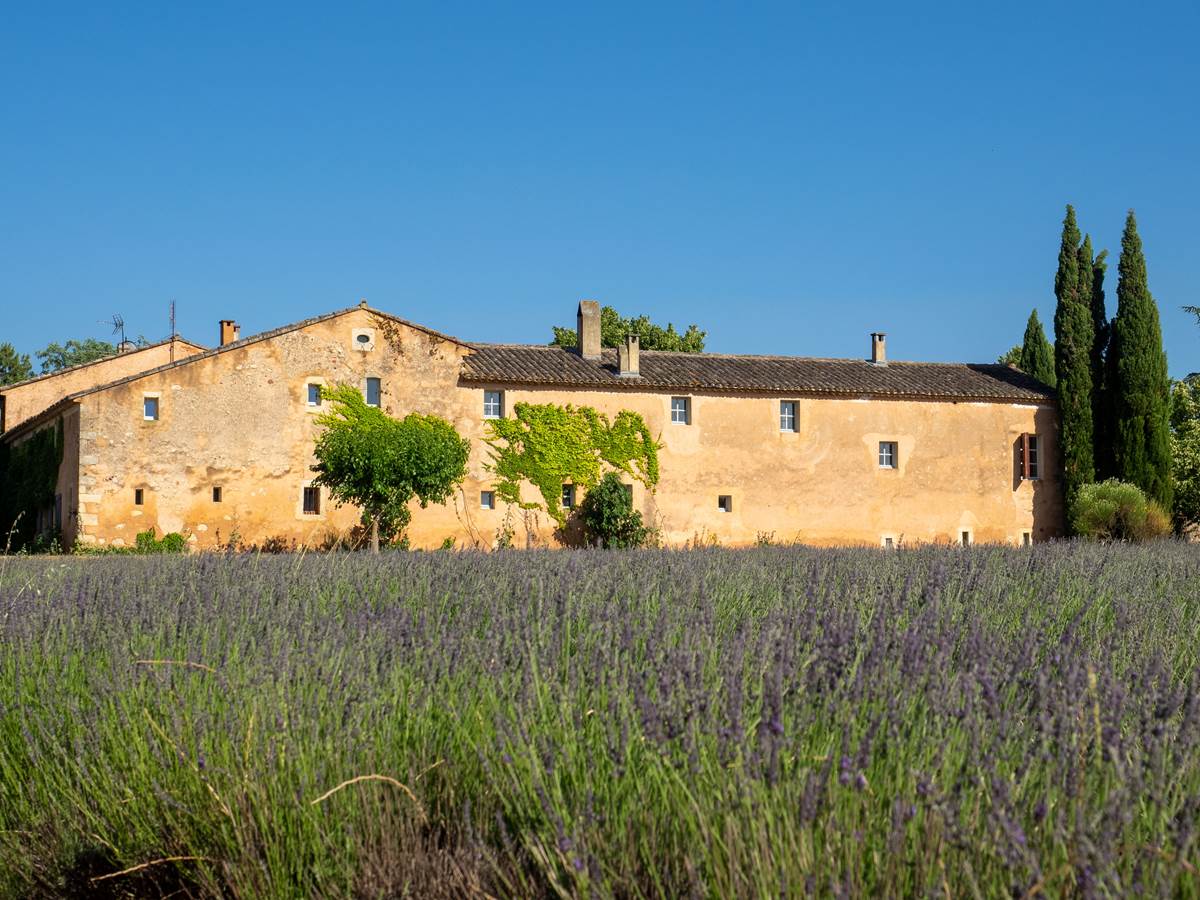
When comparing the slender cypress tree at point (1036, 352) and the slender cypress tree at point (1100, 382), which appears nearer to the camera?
the slender cypress tree at point (1100, 382)

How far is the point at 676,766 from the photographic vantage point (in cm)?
297

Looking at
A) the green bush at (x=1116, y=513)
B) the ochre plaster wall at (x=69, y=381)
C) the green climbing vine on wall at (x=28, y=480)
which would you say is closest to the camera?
the green bush at (x=1116, y=513)

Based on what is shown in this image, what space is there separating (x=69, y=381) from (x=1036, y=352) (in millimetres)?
31256

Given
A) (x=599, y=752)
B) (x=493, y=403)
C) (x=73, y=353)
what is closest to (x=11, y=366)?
(x=73, y=353)

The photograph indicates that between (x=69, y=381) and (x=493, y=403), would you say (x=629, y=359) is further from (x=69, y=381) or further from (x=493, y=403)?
(x=69, y=381)

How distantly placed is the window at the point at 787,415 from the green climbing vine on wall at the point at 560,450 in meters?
3.51

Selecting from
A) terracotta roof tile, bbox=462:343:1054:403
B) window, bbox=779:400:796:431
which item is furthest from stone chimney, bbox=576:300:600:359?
window, bbox=779:400:796:431

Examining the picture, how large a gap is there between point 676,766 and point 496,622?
73.4 inches

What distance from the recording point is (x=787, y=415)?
30766mm

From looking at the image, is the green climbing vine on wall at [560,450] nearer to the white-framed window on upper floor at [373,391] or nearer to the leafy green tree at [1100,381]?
the white-framed window on upper floor at [373,391]

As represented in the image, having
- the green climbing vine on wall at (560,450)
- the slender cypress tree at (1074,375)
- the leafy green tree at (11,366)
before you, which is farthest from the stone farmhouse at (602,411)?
the leafy green tree at (11,366)

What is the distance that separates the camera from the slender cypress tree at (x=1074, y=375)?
1208 inches

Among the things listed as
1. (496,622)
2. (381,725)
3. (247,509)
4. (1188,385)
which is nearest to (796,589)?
(496,622)

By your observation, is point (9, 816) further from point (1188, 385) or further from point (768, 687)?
point (1188, 385)
